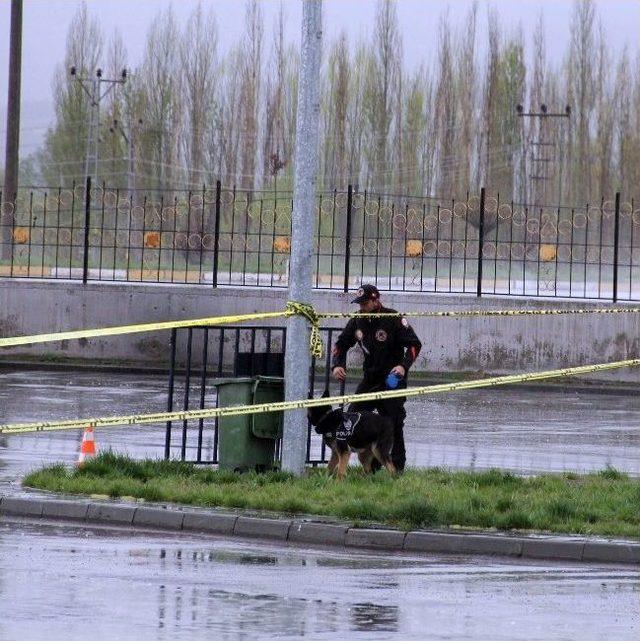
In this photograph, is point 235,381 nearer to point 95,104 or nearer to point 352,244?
point 352,244

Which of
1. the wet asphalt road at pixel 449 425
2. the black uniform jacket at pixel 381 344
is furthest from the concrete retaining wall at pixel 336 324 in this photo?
the black uniform jacket at pixel 381 344

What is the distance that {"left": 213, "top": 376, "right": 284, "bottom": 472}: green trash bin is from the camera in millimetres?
14391

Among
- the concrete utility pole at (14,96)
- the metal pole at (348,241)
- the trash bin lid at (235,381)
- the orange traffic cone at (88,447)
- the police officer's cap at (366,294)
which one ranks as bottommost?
the orange traffic cone at (88,447)

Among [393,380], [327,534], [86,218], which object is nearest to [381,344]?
[393,380]

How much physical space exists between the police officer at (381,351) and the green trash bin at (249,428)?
24.4 inches

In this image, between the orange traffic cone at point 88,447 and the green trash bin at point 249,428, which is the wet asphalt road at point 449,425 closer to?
the orange traffic cone at point 88,447

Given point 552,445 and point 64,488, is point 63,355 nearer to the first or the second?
point 552,445

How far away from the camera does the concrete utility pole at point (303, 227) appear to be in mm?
14016

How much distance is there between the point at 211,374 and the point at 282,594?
716 inches

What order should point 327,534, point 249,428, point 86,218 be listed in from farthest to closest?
1. point 86,218
2. point 249,428
3. point 327,534

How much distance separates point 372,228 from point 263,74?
38.3 metres

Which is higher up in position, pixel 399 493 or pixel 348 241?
pixel 348 241

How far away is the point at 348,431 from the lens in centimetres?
1391

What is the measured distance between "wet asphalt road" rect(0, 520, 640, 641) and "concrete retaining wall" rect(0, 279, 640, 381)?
16.1 m
